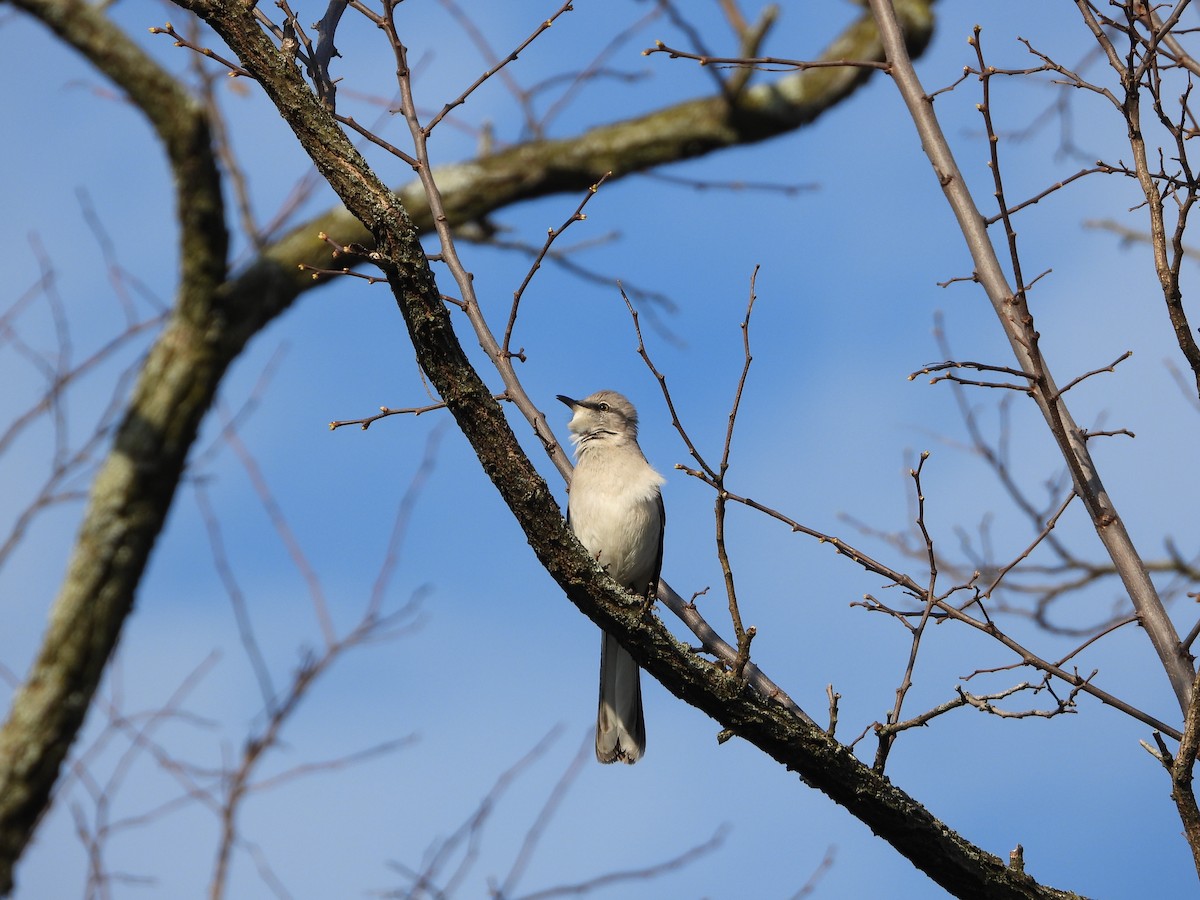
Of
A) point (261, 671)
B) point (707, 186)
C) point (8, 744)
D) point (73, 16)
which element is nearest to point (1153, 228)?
point (261, 671)

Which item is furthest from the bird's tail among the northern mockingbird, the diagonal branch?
the diagonal branch

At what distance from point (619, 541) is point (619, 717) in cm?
85

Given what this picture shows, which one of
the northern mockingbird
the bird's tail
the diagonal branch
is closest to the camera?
the diagonal branch

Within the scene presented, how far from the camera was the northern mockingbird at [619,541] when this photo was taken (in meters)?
5.15

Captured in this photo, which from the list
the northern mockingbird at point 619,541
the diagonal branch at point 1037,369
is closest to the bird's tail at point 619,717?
the northern mockingbird at point 619,541

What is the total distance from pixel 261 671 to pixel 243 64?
12.7 ft

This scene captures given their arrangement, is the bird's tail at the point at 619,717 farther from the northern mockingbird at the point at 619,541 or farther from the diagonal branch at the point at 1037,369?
the diagonal branch at the point at 1037,369

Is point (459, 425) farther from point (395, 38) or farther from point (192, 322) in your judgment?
point (192, 322)

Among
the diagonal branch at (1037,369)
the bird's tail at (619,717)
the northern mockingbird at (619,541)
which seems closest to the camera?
the diagonal branch at (1037,369)

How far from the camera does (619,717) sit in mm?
5270

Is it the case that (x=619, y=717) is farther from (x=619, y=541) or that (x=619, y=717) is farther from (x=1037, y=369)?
(x=1037, y=369)

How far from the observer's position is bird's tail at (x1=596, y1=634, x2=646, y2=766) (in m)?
5.25

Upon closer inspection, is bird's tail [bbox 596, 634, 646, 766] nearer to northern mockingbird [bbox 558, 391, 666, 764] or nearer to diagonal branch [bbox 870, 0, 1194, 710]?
northern mockingbird [bbox 558, 391, 666, 764]

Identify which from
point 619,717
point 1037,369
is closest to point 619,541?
point 619,717
